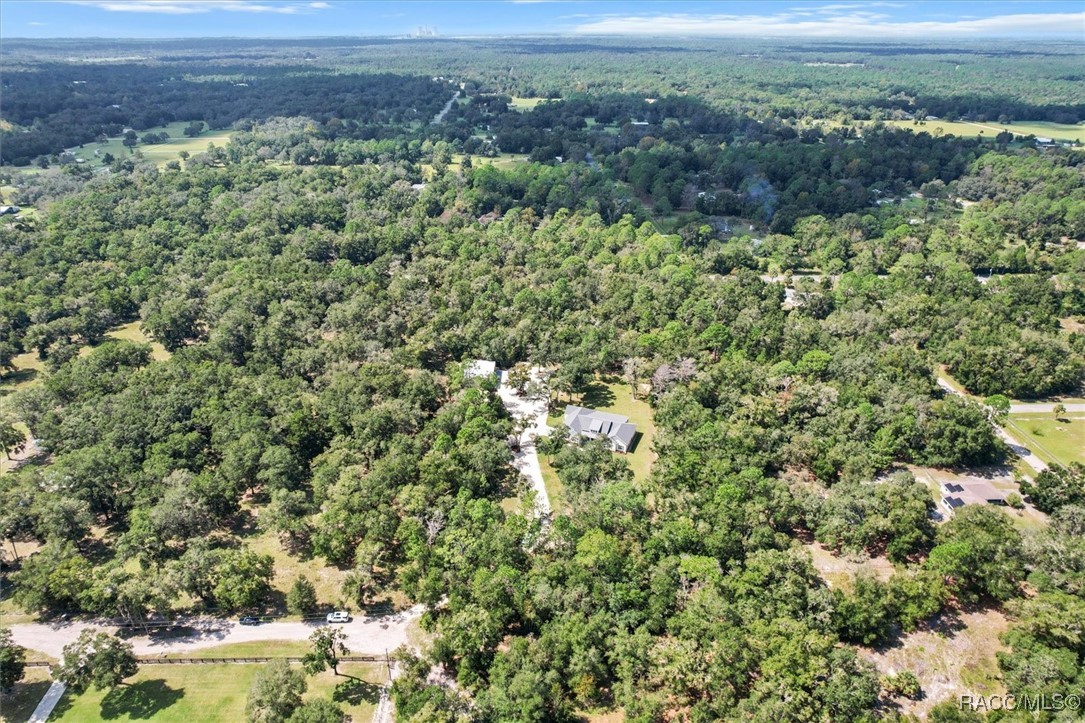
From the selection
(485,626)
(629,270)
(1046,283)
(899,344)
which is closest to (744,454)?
(485,626)

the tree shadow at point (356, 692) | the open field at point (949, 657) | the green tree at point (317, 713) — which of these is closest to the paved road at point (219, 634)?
the tree shadow at point (356, 692)

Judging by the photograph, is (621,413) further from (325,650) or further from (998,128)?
(998,128)

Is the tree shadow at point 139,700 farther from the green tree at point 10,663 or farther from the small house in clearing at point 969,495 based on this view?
the small house in clearing at point 969,495

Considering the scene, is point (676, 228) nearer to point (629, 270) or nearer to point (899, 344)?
point (629, 270)

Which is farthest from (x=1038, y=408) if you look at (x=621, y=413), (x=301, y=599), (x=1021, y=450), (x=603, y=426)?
(x=301, y=599)

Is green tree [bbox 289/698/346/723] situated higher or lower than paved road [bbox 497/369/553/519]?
lower

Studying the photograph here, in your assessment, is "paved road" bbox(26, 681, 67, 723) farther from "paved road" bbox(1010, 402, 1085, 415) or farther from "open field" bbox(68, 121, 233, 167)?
"open field" bbox(68, 121, 233, 167)

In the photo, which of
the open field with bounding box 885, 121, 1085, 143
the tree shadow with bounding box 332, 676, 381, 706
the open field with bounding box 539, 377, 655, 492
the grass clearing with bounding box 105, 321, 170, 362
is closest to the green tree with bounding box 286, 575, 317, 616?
the tree shadow with bounding box 332, 676, 381, 706
